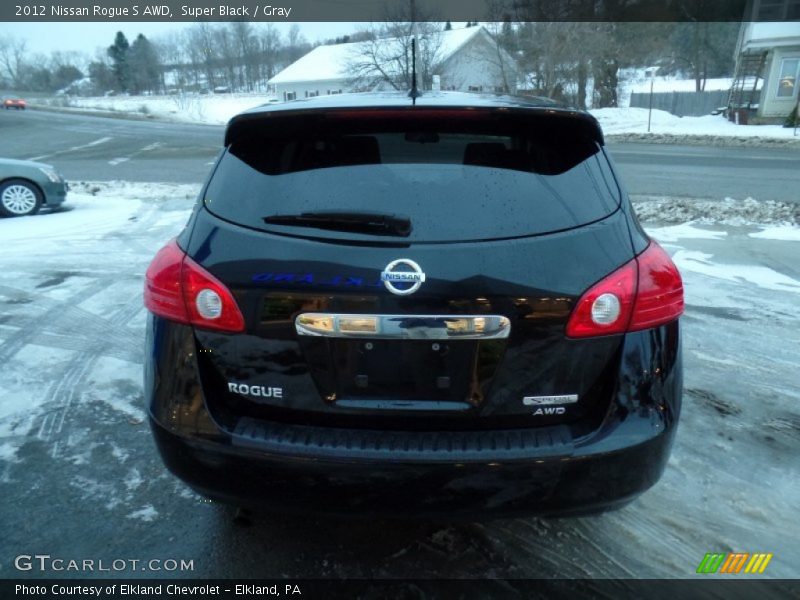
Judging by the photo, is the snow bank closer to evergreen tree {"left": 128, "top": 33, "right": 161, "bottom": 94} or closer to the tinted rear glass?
the tinted rear glass

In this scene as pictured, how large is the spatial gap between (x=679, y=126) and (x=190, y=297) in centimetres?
3081

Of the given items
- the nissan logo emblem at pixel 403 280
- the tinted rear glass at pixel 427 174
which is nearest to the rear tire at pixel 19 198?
the tinted rear glass at pixel 427 174

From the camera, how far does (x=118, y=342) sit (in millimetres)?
4551

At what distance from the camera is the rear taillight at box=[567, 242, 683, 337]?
6.14 feet

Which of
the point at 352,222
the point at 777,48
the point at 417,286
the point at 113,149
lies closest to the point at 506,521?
the point at 417,286

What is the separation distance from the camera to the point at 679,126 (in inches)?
1104

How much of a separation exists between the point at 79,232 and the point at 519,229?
803 centimetres

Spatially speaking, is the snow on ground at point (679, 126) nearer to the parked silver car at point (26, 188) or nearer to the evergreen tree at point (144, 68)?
the parked silver car at point (26, 188)

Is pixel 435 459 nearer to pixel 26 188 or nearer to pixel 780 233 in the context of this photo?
pixel 780 233

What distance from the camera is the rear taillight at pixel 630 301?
187 centimetres

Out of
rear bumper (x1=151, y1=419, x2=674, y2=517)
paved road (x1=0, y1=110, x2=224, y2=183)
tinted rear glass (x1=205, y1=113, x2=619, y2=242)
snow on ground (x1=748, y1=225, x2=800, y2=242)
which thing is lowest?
paved road (x1=0, y1=110, x2=224, y2=183)

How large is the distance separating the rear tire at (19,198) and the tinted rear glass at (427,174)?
9.26 metres

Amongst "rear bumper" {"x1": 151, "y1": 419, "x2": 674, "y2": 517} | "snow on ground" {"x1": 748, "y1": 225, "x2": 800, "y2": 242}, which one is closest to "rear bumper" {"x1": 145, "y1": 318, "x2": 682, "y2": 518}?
"rear bumper" {"x1": 151, "y1": 419, "x2": 674, "y2": 517}

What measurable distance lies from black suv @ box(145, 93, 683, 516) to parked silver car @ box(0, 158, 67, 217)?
9321mm
